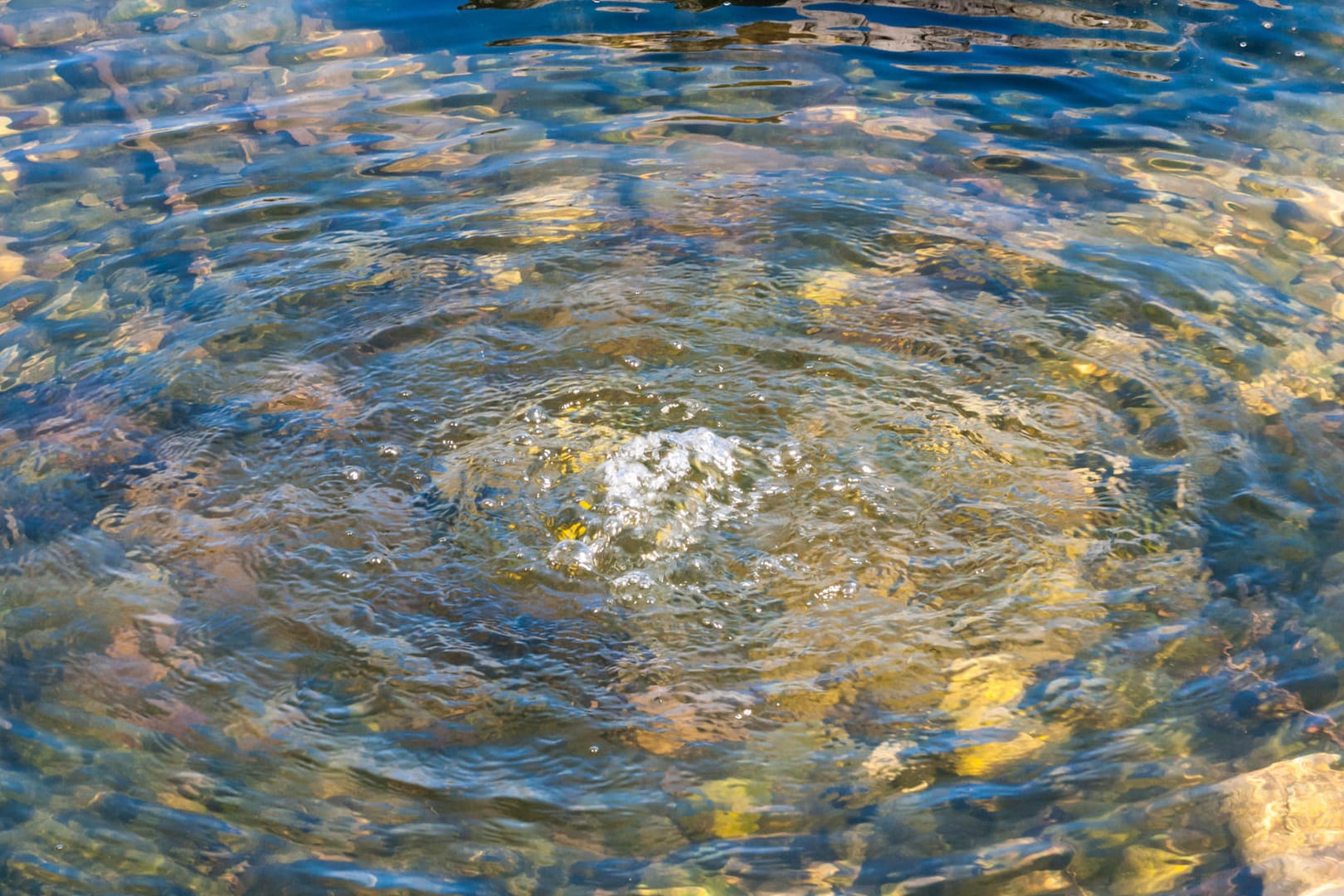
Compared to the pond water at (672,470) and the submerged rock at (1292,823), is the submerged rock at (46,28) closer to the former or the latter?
the pond water at (672,470)

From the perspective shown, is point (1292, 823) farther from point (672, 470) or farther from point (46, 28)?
point (46, 28)

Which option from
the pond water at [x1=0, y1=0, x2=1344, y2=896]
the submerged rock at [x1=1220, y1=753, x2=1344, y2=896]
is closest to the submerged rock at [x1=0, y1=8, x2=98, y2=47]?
the pond water at [x1=0, y1=0, x2=1344, y2=896]

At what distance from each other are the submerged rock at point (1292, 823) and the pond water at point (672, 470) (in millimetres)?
63

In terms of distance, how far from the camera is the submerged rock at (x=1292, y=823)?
8.87 feet

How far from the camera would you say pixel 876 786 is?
302 centimetres

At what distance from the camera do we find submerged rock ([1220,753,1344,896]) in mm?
2705

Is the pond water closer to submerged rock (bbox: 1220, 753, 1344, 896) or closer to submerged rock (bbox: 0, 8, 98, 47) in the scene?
submerged rock (bbox: 1220, 753, 1344, 896)

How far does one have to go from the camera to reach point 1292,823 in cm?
285

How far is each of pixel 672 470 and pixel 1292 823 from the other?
7.04 feet

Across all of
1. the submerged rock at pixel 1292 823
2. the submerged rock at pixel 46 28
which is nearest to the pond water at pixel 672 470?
the submerged rock at pixel 1292 823

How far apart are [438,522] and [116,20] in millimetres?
5623

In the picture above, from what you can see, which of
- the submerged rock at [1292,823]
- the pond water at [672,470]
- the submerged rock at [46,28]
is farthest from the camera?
the submerged rock at [46,28]

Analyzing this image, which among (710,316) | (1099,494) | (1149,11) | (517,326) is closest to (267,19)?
(517,326)

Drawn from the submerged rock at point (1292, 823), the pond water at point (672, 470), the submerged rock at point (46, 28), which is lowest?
the submerged rock at point (1292, 823)
